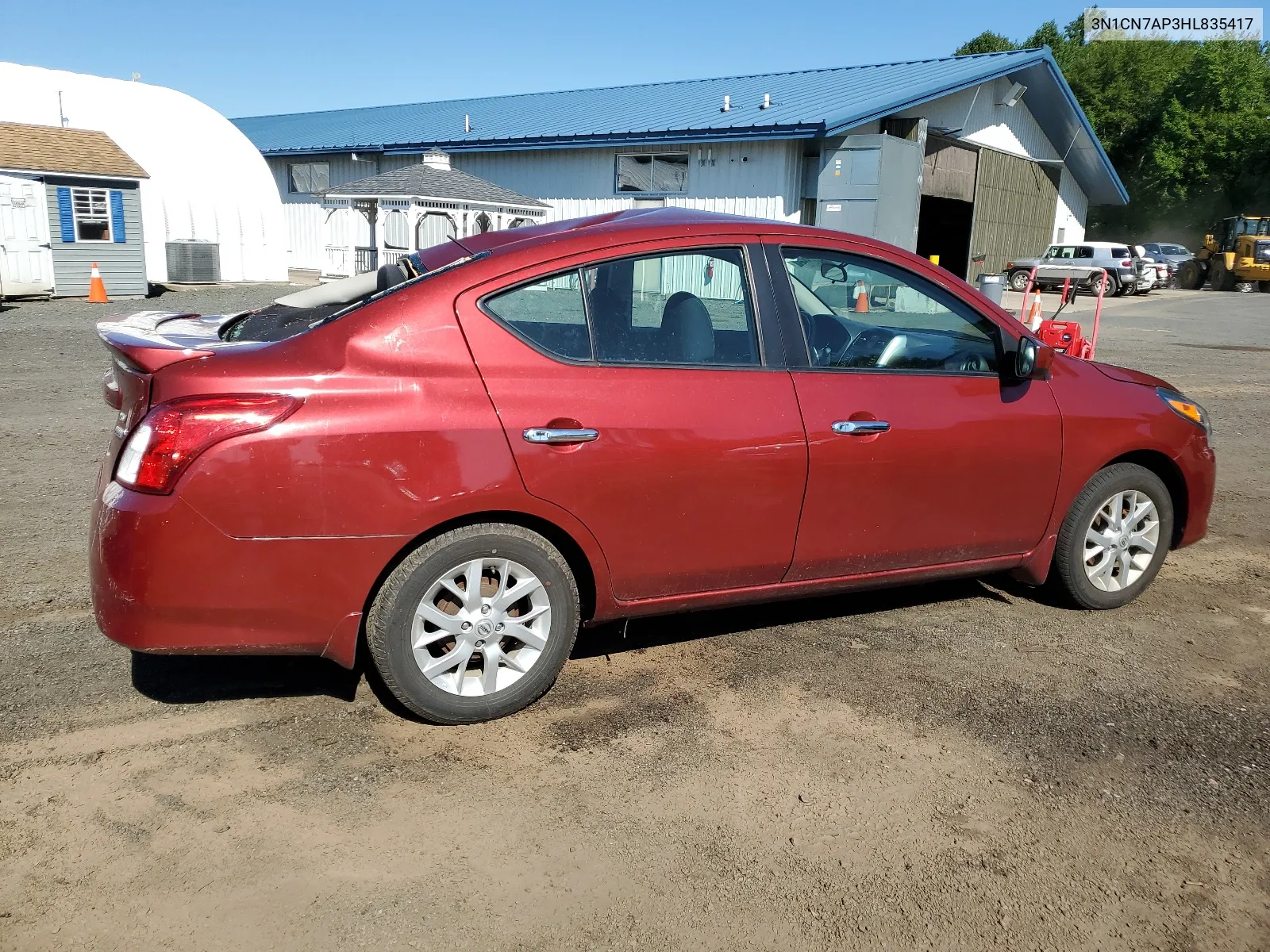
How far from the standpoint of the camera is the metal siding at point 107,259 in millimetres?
20797

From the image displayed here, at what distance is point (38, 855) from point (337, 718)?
1.00 meters

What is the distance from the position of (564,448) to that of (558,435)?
0.05m

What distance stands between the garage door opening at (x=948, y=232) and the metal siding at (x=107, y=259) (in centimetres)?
2074

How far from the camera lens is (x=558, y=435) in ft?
11.2

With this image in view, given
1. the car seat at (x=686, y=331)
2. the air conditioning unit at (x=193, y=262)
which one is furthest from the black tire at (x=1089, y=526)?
the air conditioning unit at (x=193, y=262)

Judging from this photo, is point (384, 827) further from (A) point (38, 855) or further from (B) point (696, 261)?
(B) point (696, 261)

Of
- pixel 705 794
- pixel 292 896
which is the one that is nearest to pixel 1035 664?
pixel 705 794

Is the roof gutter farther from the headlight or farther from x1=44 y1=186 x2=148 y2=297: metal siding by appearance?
the headlight

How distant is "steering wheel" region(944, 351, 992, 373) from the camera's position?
13.8 feet

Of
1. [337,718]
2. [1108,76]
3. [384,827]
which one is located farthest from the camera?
[1108,76]

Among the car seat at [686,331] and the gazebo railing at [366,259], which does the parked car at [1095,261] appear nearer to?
the gazebo railing at [366,259]

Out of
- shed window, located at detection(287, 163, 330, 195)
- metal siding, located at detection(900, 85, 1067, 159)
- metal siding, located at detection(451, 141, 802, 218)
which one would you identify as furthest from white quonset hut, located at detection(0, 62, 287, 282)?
metal siding, located at detection(900, 85, 1067, 159)

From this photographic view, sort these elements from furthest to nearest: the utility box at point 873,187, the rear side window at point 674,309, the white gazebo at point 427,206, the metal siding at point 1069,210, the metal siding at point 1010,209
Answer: the metal siding at point 1069,210 < the metal siding at point 1010,209 < the white gazebo at point 427,206 < the utility box at point 873,187 < the rear side window at point 674,309

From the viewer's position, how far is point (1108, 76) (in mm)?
63188
